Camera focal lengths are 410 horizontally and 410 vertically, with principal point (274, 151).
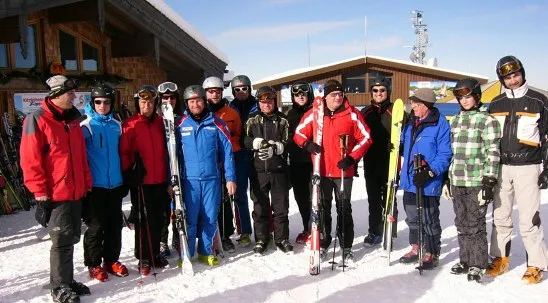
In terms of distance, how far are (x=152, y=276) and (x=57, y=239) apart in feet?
3.71

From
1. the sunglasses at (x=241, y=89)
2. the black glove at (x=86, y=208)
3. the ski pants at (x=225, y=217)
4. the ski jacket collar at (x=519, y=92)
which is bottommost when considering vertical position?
the ski pants at (x=225, y=217)

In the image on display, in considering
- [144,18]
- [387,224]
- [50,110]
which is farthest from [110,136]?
[144,18]

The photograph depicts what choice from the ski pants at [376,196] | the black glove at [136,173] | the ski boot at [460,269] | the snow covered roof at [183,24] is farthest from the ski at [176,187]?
the snow covered roof at [183,24]

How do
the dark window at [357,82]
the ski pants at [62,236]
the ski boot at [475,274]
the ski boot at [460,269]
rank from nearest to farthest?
the ski pants at [62,236], the ski boot at [475,274], the ski boot at [460,269], the dark window at [357,82]

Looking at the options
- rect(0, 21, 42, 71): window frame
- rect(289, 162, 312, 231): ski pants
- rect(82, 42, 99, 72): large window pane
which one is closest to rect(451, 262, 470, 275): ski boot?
rect(289, 162, 312, 231): ski pants

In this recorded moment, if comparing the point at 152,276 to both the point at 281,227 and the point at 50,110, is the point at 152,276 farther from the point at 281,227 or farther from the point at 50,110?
the point at 50,110

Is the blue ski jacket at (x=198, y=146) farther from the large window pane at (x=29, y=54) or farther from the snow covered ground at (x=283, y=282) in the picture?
the large window pane at (x=29, y=54)

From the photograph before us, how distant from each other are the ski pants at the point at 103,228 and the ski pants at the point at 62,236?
328 mm

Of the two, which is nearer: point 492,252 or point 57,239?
point 57,239

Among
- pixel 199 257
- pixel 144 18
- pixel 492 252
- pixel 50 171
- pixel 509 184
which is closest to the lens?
pixel 50 171

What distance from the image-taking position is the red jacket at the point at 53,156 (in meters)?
3.40

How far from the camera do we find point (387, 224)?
480 centimetres

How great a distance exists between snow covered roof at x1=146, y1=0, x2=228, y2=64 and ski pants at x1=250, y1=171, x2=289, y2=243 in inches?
231

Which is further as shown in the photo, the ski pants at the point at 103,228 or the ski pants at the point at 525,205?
the ski pants at the point at 103,228
